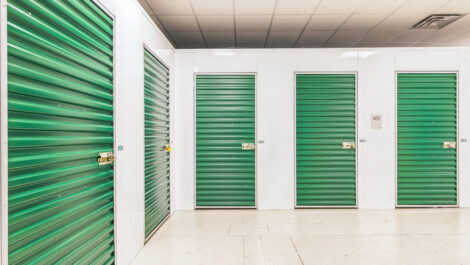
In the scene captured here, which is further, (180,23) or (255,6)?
Answer: (180,23)

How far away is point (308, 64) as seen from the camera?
5.00m

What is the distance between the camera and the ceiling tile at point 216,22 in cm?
471

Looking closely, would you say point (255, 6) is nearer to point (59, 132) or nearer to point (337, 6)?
point (337, 6)

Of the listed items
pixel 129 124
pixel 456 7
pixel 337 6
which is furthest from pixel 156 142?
pixel 456 7

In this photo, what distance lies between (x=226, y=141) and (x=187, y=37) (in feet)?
8.14

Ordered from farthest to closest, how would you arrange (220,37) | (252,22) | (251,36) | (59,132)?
1. (220,37)
2. (251,36)
3. (252,22)
4. (59,132)

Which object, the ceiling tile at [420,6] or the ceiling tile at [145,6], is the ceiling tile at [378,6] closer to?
the ceiling tile at [420,6]

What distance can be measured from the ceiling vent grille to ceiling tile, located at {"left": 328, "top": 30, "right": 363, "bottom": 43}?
104cm

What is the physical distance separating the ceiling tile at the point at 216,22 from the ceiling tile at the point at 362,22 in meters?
2.15

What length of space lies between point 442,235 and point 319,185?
1.88 m

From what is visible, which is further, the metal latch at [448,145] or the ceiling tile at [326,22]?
the metal latch at [448,145]

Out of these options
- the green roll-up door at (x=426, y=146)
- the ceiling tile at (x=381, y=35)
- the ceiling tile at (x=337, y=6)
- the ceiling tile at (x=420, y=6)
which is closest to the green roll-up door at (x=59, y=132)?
the ceiling tile at (x=337, y=6)

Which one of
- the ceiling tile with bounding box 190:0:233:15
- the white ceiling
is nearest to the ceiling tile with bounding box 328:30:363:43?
the white ceiling

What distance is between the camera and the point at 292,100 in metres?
5.00
